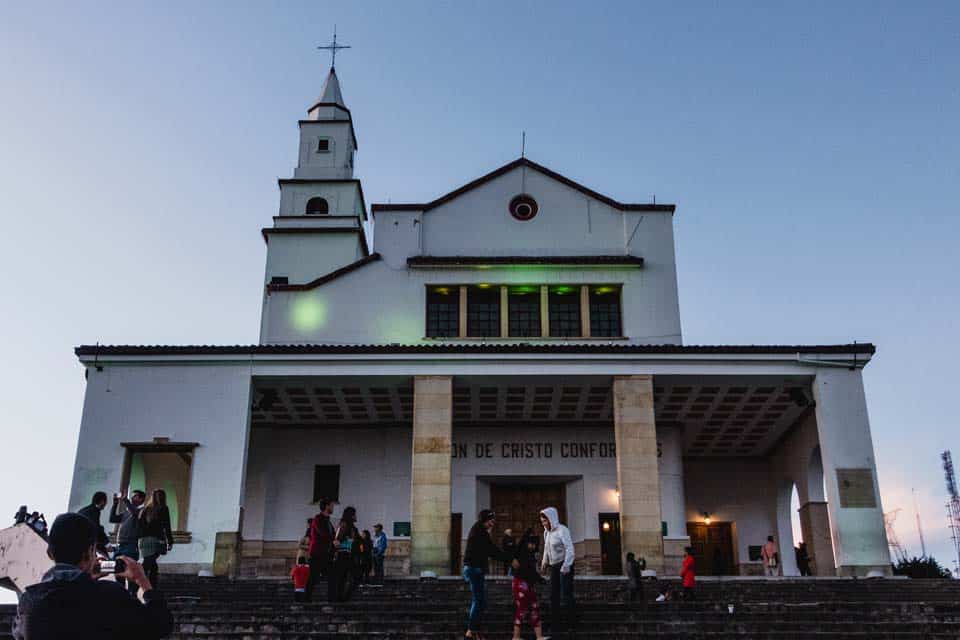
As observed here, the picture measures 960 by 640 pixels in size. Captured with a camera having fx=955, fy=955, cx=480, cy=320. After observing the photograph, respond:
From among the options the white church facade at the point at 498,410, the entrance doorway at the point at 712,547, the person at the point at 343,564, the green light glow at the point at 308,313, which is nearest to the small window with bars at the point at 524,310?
the white church facade at the point at 498,410

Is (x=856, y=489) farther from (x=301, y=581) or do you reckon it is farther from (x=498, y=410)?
(x=301, y=581)

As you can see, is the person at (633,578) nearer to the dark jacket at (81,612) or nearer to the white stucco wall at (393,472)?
the white stucco wall at (393,472)

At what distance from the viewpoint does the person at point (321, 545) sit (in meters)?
15.2

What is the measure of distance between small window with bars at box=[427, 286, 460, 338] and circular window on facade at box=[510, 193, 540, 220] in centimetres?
316

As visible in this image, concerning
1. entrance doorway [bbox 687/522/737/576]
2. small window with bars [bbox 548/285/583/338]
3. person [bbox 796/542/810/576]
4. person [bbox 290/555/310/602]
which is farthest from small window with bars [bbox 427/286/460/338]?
person [bbox 290/555/310/602]

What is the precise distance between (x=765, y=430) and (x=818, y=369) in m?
5.98

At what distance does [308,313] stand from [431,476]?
8613 mm

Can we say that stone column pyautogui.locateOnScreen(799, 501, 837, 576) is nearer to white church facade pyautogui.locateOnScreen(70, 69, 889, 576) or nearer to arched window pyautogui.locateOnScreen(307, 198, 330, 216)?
white church facade pyautogui.locateOnScreen(70, 69, 889, 576)

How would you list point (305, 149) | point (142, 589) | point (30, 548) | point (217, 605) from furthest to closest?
point (305, 149), point (217, 605), point (30, 548), point (142, 589)

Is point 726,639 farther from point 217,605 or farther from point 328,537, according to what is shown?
point 217,605

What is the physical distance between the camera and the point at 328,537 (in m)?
15.4

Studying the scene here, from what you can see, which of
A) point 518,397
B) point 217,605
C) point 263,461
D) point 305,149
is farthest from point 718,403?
point 305,149

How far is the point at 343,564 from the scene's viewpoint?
15.8m

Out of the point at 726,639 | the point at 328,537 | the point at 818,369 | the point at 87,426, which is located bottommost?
the point at 726,639
